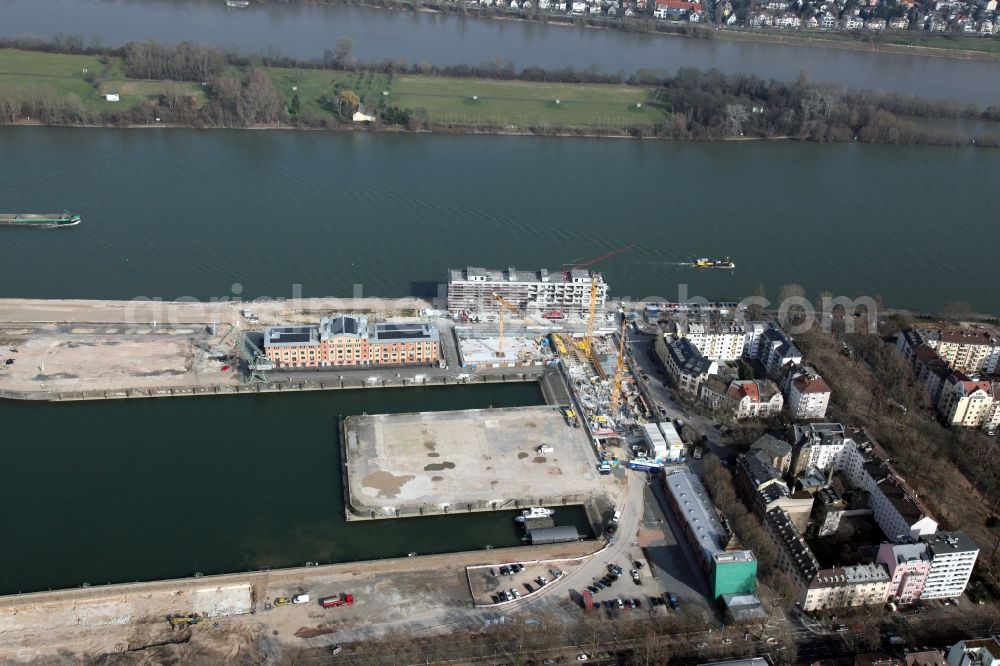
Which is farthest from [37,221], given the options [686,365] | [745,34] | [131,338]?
[745,34]

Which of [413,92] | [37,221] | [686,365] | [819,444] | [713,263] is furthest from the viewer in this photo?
[413,92]

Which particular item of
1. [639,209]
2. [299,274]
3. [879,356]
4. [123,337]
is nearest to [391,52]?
[639,209]

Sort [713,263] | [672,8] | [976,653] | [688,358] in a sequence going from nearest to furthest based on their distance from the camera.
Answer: [976,653], [688,358], [713,263], [672,8]

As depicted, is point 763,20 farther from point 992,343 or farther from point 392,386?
point 392,386

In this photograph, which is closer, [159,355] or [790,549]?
[790,549]

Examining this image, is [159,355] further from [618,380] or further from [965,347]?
[965,347]

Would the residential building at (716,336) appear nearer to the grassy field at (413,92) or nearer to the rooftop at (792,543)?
the rooftop at (792,543)

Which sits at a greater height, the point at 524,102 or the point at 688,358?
the point at 524,102
